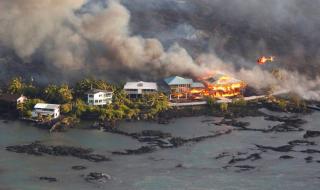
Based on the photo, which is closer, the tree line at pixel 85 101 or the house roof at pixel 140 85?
the tree line at pixel 85 101

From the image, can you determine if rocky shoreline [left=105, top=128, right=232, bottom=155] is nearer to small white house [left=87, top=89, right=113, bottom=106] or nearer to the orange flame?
small white house [left=87, top=89, right=113, bottom=106]

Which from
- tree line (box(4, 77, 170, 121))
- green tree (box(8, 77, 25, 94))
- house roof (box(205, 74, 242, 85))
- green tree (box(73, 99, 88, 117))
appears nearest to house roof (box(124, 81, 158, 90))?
tree line (box(4, 77, 170, 121))

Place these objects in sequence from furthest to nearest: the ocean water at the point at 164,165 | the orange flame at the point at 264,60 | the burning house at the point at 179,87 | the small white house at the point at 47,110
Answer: the orange flame at the point at 264,60 → the burning house at the point at 179,87 → the small white house at the point at 47,110 → the ocean water at the point at 164,165

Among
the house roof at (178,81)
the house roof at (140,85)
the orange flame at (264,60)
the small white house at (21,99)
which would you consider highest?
the orange flame at (264,60)

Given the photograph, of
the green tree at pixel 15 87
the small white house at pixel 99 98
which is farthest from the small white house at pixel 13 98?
the small white house at pixel 99 98

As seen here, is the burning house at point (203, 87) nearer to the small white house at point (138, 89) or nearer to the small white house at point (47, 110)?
the small white house at point (138, 89)

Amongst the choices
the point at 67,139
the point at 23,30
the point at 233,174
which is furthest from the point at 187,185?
the point at 23,30

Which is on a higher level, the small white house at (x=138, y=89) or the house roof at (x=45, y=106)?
the small white house at (x=138, y=89)
